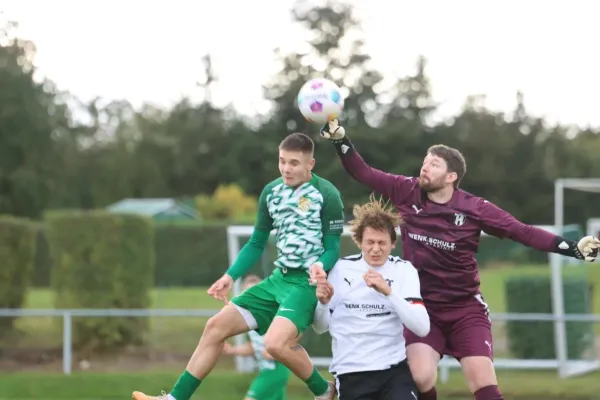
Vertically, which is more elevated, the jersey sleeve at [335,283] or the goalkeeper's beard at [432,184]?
the goalkeeper's beard at [432,184]

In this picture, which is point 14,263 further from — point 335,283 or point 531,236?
point 531,236

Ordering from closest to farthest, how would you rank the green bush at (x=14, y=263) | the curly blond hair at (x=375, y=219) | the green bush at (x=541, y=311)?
the curly blond hair at (x=375, y=219), the green bush at (x=541, y=311), the green bush at (x=14, y=263)

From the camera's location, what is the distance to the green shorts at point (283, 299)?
643 cm

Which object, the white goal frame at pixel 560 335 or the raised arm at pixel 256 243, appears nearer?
the raised arm at pixel 256 243

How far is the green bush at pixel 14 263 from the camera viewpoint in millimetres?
15938

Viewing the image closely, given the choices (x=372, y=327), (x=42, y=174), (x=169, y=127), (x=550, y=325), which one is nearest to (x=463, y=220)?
(x=372, y=327)

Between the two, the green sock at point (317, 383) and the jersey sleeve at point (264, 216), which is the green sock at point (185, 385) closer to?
the green sock at point (317, 383)

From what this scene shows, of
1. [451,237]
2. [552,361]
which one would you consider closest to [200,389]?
[552,361]

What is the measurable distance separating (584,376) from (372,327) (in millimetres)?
9156

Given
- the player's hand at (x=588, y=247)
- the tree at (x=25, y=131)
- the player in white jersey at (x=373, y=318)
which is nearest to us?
the player in white jersey at (x=373, y=318)

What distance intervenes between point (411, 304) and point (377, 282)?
1.11 ft

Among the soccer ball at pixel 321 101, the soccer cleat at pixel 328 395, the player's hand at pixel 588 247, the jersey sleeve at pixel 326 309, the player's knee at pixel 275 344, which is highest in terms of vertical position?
the soccer ball at pixel 321 101

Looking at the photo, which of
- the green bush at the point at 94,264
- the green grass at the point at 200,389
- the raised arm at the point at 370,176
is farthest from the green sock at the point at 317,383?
the green bush at the point at 94,264

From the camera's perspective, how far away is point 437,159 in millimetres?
6547
